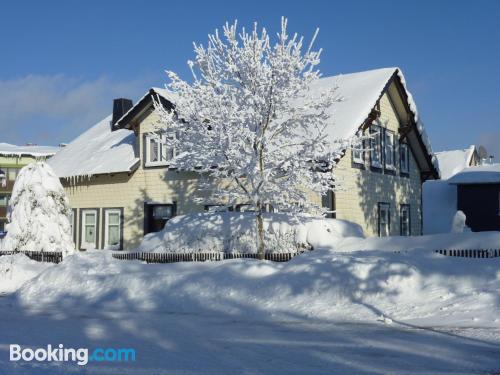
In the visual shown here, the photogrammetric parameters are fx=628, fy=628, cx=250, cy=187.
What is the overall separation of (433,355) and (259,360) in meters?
2.24

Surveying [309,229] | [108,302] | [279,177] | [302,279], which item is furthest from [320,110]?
[108,302]

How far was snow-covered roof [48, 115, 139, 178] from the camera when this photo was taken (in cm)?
2769

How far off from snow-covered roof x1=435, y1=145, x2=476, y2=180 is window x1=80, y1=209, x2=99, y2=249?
32816 mm

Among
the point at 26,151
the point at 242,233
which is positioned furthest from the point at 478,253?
the point at 26,151

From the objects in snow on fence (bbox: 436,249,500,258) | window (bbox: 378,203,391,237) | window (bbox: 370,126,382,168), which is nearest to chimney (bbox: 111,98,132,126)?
window (bbox: 370,126,382,168)

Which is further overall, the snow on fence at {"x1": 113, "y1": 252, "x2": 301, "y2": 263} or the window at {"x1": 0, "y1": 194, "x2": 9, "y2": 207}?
the window at {"x1": 0, "y1": 194, "x2": 9, "y2": 207}

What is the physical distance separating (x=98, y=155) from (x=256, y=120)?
1339cm

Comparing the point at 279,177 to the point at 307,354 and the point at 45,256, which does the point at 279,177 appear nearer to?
the point at 45,256

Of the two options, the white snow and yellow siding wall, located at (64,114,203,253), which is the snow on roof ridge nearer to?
yellow siding wall, located at (64,114,203,253)

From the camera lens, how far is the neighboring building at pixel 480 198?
36.0 m

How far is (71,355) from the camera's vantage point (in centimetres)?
833

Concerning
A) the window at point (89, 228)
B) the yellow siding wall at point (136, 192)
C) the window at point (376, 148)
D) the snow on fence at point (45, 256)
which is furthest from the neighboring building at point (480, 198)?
the snow on fence at point (45, 256)

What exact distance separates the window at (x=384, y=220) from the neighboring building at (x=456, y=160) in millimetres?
26349

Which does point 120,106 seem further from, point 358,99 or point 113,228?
point 358,99
